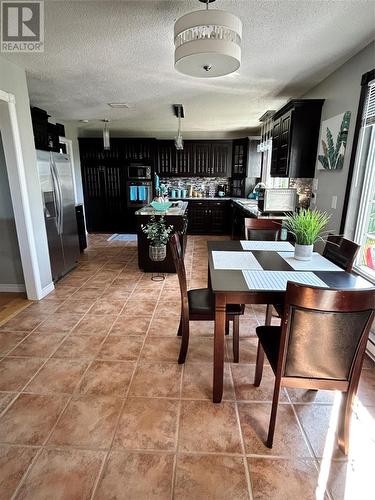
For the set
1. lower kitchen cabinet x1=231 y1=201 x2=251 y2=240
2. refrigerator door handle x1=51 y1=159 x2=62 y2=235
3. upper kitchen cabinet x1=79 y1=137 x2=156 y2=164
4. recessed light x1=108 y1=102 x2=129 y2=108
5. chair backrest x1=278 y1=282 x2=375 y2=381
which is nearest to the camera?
chair backrest x1=278 y1=282 x2=375 y2=381

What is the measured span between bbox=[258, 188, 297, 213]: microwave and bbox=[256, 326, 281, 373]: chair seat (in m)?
2.47

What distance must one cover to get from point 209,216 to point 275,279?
205 inches

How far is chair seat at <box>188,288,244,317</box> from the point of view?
77.8 inches

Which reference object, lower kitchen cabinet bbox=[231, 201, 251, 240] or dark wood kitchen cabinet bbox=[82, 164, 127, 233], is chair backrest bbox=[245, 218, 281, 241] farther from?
dark wood kitchen cabinet bbox=[82, 164, 127, 233]

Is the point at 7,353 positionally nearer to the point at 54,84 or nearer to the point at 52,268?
the point at 52,268

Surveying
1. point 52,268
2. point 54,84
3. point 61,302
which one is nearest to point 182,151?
point 54,84

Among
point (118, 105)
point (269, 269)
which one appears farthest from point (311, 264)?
point (118, 105)

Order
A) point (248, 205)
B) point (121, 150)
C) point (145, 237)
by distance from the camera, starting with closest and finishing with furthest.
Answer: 1. point (145, 237)
2. point (248, 205)
3. point (121, 150)

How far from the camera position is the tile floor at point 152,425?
130 centimetres

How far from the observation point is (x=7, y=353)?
225 cm

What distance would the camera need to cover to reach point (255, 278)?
1.69 m

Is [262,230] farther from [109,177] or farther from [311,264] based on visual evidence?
[109,177]

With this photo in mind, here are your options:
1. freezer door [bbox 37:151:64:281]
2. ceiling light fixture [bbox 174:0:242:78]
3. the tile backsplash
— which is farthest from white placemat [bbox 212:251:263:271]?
the tile backsplash

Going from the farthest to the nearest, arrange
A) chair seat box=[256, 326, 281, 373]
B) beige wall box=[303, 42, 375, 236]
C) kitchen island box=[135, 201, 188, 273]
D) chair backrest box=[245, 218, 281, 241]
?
kitchen island box=[135, 201, 188, 273] → chair backrest box=[245, 218, 281, 241] → beige wall box=[303, 42, 375, 236] → chair seat box=[256, 326, 281, 373]
